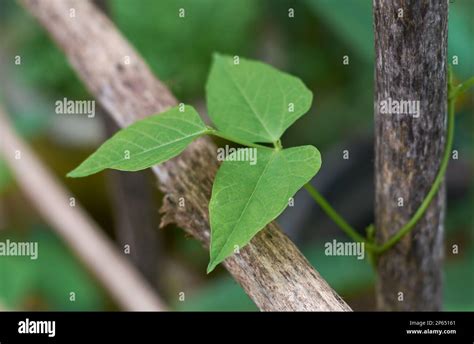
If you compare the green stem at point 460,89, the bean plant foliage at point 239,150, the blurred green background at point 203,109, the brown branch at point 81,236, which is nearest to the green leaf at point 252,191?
the bean plant foliage at point 239,150

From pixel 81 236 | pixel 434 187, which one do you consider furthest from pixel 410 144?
pixel 81 236

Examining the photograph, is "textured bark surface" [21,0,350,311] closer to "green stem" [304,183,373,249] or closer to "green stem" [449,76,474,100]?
"green stem" [304,183,373,249]

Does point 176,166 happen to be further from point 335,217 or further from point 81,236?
point 81,236

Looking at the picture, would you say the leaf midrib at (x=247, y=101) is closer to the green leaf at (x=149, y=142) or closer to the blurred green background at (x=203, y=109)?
the green leaf at (x=149, y=142)

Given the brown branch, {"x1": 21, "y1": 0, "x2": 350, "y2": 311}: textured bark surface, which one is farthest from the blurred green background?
{"x1": 21, "y1": 0, "x2": 350, "y2": 311}: textured bark surface
